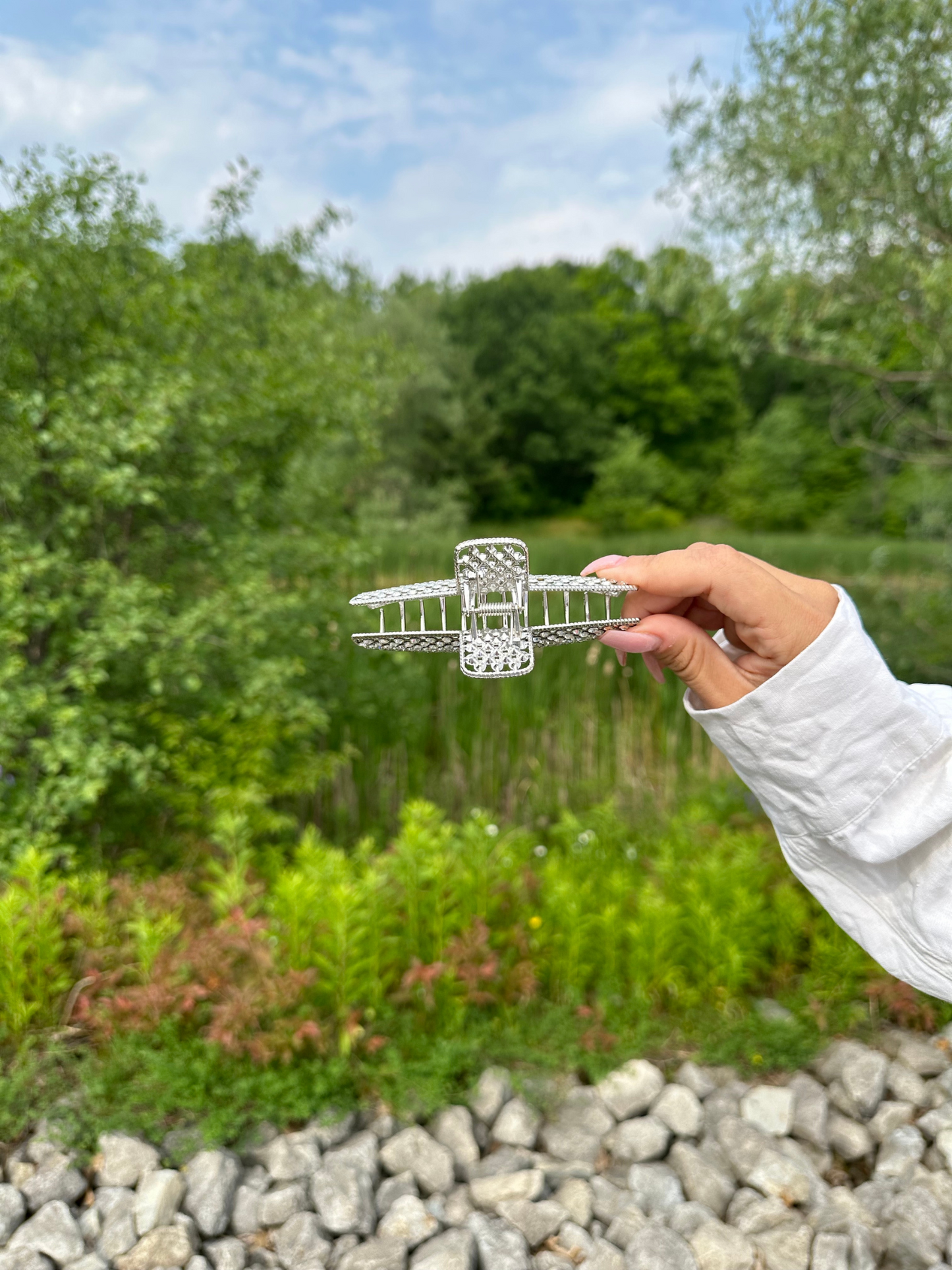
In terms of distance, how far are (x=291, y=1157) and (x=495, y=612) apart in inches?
66.7

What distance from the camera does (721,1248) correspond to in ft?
5.93

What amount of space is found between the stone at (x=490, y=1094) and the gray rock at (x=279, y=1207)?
1.62 feet

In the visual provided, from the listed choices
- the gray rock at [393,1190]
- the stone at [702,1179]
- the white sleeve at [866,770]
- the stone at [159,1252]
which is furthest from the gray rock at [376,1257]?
the white sleeve at [866,770]

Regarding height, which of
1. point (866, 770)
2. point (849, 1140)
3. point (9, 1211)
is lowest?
point (849, 1140)

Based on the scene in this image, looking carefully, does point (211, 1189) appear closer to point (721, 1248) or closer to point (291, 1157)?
point (291, 1157)

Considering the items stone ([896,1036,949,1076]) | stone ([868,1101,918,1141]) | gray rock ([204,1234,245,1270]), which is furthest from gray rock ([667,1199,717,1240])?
gray rock ([204,1234,245,1270])

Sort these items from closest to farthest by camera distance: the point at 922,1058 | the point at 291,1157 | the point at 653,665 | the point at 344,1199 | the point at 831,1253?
1. the point at 653,665
2. the point at 831,1253
3. the point at 344,1199
4. the point at 291,1157
5. the point at 922,1058

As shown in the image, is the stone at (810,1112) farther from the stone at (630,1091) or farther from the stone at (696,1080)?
the stone at (630,1091)

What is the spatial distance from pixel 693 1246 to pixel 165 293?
3.61 m

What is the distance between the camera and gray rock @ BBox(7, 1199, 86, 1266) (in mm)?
1785

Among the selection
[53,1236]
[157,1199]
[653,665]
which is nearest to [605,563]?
[653,665]

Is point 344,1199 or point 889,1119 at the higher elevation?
point 344,1199

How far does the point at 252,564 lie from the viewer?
344 cm

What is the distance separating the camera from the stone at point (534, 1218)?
6.15 ft
